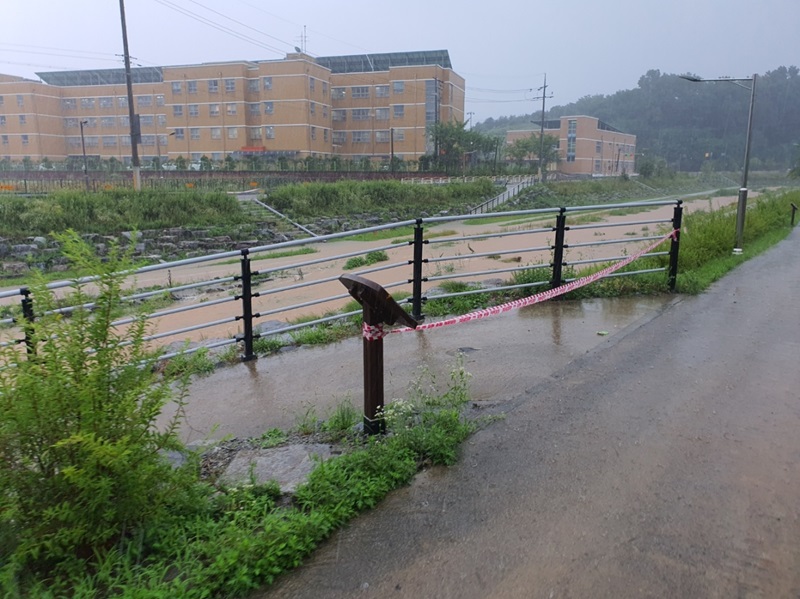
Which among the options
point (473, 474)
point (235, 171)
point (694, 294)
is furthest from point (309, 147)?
point (473, 474)

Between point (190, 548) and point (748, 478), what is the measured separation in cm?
320

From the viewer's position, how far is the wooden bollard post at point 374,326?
3994 mm

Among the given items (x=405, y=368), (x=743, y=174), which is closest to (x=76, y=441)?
(x=405, y=368)

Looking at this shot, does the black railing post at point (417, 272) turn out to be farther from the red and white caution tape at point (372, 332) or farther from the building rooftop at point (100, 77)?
the building rooftop at point (100, 77)

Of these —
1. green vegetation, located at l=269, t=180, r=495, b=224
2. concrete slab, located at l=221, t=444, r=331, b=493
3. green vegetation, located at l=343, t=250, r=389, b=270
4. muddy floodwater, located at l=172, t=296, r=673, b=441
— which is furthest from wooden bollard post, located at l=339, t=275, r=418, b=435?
green vegetation, located at l=269, t=180, r=495, b=224

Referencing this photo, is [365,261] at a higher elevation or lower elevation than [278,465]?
lower

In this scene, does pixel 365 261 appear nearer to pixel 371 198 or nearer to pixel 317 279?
pixel 317 279

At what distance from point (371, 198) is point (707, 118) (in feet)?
131

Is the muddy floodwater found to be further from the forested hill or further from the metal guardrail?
the forested hill

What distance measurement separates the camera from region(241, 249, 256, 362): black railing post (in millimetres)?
Result: 6359

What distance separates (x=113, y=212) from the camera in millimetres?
30359

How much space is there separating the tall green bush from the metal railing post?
316 centimetres

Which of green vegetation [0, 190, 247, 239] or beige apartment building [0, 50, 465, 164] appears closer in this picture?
green vegetation [0, 190, 247, 239]

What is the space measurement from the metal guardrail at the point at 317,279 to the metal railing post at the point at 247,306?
1 centimetres
